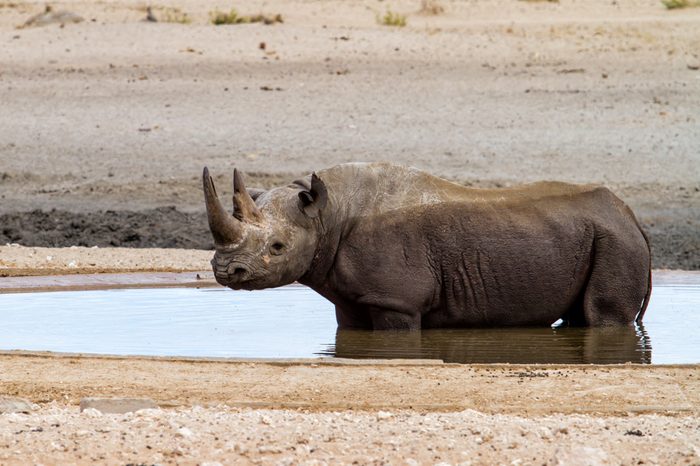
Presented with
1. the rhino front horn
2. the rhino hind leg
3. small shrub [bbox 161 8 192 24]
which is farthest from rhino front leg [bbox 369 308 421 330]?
small shrub [bbox 161 8 192 24]

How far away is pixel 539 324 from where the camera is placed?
12406 millimetres

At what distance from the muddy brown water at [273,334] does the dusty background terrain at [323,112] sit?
540cm

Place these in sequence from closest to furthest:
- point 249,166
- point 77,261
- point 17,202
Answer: point 77,261 → point 17,202 → point 249,166

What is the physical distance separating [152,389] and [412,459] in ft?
7.57

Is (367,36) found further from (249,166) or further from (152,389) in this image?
(152,389)

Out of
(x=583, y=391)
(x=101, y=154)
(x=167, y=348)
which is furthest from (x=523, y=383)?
(x=101, y=154)

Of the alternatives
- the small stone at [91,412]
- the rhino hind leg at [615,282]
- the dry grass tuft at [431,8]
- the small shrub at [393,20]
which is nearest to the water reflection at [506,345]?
the rhino hind leg at [615,282]

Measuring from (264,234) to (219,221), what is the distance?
1.44 feet

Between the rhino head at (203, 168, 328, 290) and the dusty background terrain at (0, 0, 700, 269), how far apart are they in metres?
7.17

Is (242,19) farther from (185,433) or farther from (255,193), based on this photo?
(185,433)

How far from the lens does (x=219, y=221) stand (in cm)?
1123

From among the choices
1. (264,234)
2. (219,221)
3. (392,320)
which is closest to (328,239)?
(264,234)

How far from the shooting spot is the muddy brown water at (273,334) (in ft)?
36.5

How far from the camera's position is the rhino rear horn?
11438mm
